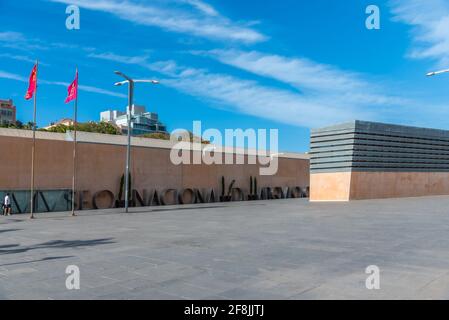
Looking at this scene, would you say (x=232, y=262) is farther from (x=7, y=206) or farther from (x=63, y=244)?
(x=7, y=206)

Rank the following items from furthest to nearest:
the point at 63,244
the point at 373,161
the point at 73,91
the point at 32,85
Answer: the point at 373,161, the point at 73,91, the point at 32,85, the point at 63,244

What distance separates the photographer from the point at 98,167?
3262cm

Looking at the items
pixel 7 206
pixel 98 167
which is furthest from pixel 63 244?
pixel 98 167

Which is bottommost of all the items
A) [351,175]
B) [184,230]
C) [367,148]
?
[184,230]

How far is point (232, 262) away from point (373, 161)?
25821mm

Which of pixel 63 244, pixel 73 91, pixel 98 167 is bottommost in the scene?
pixel 63 244

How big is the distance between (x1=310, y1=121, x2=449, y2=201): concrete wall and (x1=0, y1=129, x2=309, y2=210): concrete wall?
11200 millimetres

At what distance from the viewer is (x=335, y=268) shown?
8266 mm

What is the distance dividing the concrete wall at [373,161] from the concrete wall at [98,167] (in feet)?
36.7

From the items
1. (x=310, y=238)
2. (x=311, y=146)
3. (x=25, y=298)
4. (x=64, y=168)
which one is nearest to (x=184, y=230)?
(x=310, y=238)

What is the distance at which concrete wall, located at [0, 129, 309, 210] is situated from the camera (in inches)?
1107

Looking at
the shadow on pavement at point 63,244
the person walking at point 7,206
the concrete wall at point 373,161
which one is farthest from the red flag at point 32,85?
the concrete wall at point 373,161

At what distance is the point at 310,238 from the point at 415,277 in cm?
536
